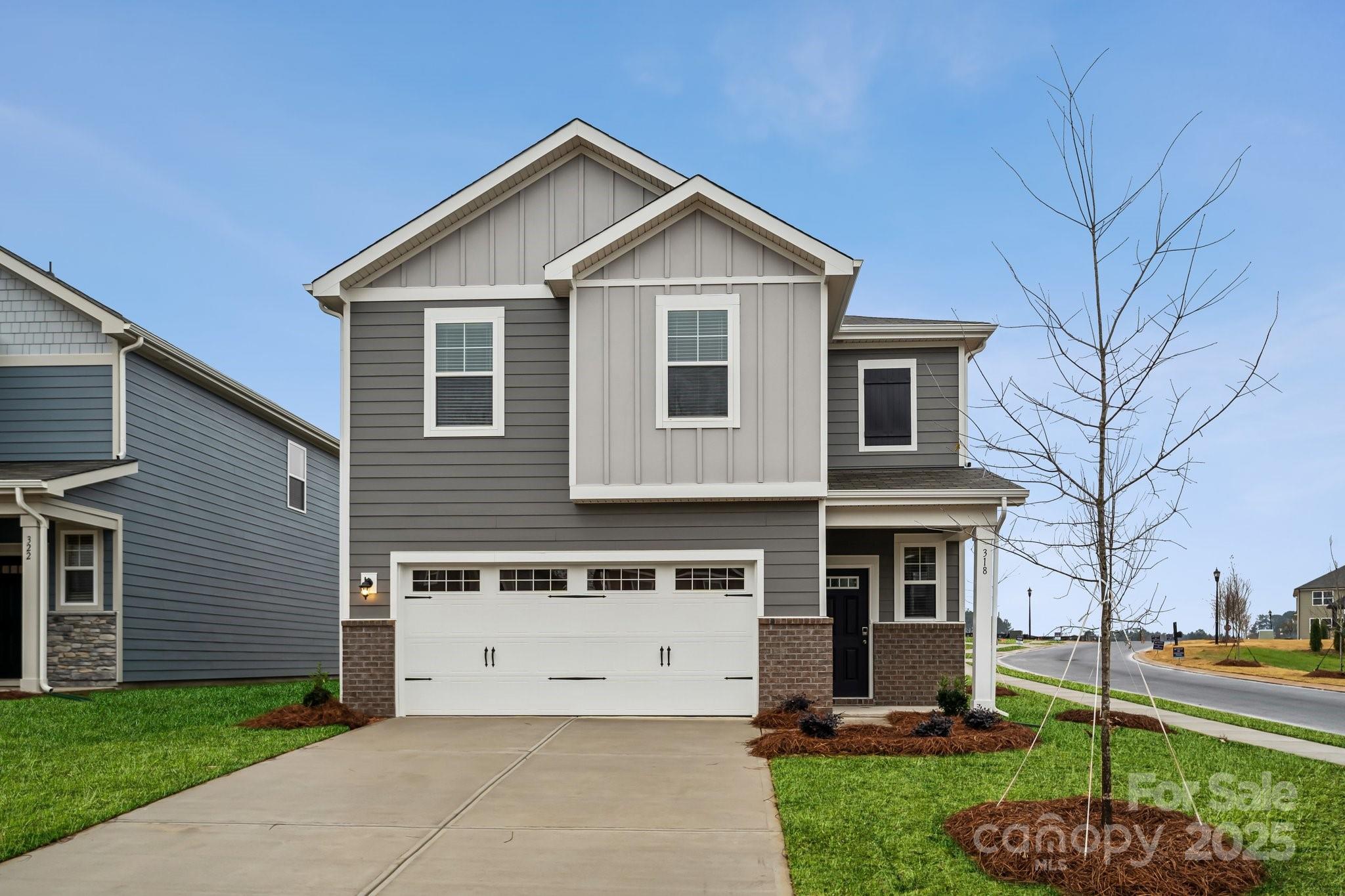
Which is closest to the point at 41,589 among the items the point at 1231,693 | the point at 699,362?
the point at 699,362

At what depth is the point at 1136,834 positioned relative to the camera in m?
6.49

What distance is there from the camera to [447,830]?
24.2 ft

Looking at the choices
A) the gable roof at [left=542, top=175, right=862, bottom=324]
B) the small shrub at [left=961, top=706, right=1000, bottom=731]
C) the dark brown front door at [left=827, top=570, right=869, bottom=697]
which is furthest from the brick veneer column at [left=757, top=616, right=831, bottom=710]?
the gable roof at [left=542, top=175, right=862, bottom=324]

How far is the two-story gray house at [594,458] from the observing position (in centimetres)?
1348

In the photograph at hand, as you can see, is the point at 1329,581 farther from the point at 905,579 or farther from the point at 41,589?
the point at 41,589

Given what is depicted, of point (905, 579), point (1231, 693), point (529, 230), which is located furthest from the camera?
point (1231, 693)

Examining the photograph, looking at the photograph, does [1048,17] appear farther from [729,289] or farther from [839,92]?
[839,92]

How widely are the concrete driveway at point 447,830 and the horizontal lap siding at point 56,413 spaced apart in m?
8.82

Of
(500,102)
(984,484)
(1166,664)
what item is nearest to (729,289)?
(984,484)

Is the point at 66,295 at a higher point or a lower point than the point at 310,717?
higher

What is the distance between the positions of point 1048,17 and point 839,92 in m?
10.1

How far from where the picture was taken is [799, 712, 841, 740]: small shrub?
11055mm

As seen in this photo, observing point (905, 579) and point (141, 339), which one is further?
point (141, 339)

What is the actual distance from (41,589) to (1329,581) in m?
67.6
